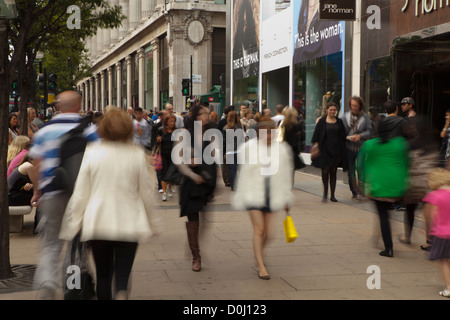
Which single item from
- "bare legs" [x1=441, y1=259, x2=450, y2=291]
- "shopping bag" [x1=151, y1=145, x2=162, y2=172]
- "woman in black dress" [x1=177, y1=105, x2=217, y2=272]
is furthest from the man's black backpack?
"shopping bag" [x1=151, y1=145, x2=162, y2=172]

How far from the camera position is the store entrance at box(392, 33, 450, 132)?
1212 centimetres

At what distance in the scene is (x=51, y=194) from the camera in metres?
5.15

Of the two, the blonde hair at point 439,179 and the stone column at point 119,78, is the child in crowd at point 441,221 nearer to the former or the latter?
the blonde hair at point 439,179

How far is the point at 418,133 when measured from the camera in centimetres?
744

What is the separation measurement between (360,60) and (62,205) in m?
10.8

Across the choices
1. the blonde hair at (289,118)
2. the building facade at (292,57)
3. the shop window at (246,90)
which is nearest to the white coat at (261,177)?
the blonde hair at (289,118)

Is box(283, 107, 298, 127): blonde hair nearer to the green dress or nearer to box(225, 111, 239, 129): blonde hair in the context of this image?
box(225, 111, 239, 129): blonde hair

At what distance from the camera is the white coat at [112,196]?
14.2 feet

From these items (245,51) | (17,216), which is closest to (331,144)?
(17,216)

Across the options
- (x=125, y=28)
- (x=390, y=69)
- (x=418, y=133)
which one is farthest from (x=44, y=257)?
(x=125, y=28)

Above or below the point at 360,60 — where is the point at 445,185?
below

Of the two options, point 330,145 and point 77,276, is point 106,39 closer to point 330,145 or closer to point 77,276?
point 330,145

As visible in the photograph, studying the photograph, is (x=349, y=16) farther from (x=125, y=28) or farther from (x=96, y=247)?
(x=125, y=28)

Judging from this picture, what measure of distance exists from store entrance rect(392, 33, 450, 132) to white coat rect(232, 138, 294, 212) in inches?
266
